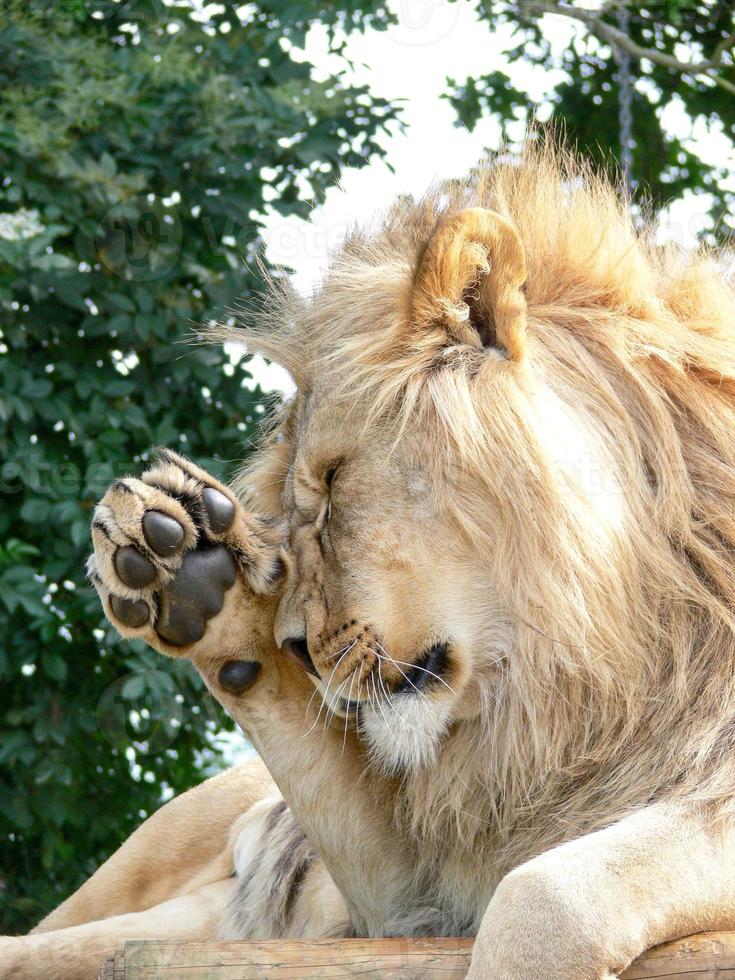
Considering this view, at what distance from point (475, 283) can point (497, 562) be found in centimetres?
41

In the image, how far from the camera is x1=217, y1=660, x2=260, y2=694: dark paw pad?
2160mm

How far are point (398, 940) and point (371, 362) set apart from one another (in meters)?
0.83

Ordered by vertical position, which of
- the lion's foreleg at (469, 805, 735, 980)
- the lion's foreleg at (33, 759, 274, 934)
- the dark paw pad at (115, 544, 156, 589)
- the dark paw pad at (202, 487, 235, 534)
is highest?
the dark paw pad at (202, 487, 235, 534)

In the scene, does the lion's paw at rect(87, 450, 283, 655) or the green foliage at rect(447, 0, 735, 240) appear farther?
the green foliage at rect(447, 0, 735, 240)

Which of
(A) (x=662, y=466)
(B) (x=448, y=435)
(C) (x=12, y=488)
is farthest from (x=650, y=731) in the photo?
(C) (x=12, y=488)

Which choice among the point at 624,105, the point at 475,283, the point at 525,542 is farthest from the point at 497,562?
the point at 624,105

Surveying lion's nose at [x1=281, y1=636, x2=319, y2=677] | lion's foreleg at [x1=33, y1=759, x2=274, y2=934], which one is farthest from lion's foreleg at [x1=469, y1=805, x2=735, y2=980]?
lion's foreleg at [x1=33, y1=759, x2=274, y2=934]

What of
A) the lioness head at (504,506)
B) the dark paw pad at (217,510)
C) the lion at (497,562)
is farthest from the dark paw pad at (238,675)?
the dark paw pad at (217,510)

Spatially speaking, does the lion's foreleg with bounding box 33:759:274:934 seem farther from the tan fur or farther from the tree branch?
the tree branch

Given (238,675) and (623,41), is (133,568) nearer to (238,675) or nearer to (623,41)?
(238,675)

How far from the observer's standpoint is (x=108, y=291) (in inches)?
145

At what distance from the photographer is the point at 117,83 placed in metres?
3.64

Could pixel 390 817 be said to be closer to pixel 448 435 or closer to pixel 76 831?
pixel 448 435

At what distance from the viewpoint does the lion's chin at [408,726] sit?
193 centimetres
